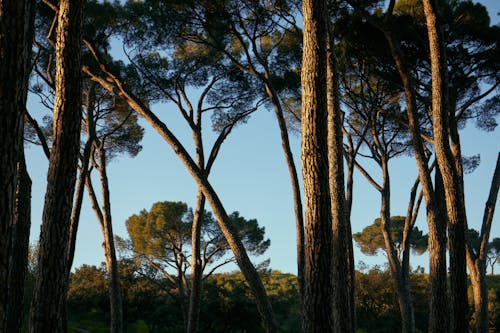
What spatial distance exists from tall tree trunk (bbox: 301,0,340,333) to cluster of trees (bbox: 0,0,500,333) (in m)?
0.01

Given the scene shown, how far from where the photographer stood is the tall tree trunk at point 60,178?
597 centimetres

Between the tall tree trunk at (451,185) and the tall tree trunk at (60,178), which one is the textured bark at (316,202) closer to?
the tall tree trunk at (60,178)

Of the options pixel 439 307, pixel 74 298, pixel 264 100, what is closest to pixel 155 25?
pixel 264 100

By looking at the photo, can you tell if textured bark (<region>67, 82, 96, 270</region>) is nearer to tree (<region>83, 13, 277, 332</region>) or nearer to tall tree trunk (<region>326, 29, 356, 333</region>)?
tree (<region>83, 13, 277, 332</region>)

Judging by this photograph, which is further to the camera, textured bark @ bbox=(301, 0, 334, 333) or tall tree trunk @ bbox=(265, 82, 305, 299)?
tall tree trunk @ bbox=(265, 82, 305, 299)

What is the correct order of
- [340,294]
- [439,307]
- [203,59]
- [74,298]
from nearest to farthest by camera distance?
1. [340,294]
2. [439,307]
3. [203,59]
4. [74,298]

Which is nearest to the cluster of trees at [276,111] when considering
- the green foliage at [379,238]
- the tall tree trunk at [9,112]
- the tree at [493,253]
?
the tall tree trunk at [9,112]

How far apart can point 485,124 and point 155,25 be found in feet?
27.3

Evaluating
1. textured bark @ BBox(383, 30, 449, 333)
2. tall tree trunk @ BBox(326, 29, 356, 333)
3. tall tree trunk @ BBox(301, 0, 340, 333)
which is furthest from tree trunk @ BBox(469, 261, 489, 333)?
tall tree trunk @ BBox(301, 0, 340, 333)

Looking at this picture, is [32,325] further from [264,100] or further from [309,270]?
[264,100]

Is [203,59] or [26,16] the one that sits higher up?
[203,59]

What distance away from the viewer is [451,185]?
8109 mm

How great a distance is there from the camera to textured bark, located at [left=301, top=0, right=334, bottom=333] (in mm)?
5711

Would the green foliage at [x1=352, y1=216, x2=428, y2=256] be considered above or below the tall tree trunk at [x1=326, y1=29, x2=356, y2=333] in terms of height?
above
